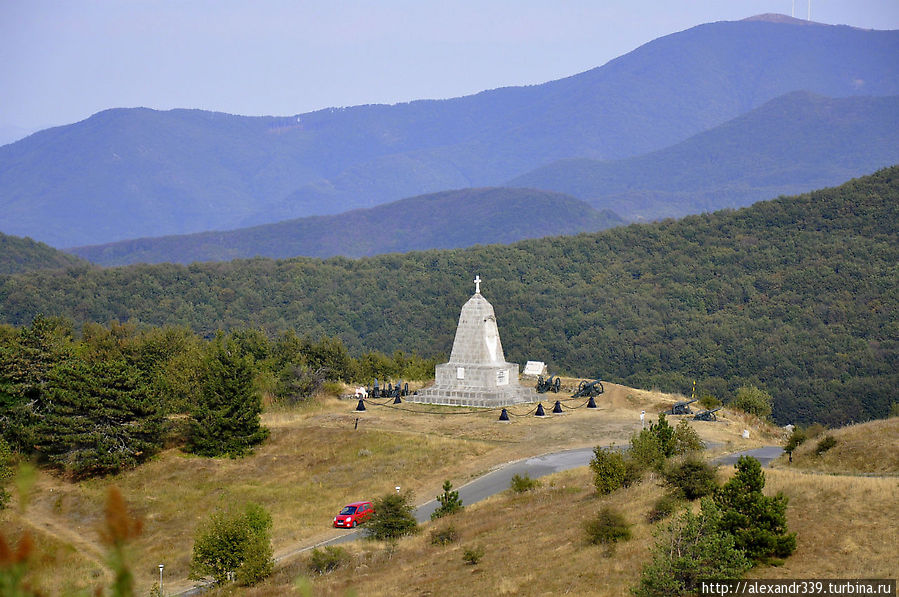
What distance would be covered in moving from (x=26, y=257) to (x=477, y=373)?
437 feet

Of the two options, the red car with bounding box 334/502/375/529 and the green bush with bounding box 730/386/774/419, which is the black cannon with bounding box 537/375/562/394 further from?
the red car with bounding box 334/502/375/529

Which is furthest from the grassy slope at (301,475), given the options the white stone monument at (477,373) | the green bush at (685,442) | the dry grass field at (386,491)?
the green bush at (685,442)

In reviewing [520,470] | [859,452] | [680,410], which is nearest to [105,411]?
[520,470]

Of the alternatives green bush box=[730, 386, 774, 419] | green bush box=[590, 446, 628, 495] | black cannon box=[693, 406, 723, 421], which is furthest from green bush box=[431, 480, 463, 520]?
green bush box=[730, 386, 774, 419]

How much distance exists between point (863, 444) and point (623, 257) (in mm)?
90792

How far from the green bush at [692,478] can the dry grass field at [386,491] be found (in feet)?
3.45

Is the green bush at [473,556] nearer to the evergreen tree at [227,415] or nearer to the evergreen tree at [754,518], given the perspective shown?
the evergreen tree at [754,518]

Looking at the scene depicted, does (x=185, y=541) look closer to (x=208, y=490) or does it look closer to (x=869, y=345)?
(x=208, y=490)

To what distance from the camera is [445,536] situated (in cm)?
2127

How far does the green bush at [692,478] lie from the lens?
59.6 feet

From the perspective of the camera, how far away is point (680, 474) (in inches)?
729

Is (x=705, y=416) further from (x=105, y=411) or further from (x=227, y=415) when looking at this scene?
(x=105, y=411)

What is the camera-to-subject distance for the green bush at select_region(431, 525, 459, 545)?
2108 centimetres

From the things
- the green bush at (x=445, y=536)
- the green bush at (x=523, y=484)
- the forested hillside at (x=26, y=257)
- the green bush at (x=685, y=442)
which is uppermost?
the forested hillside at (x=26, y=257)
